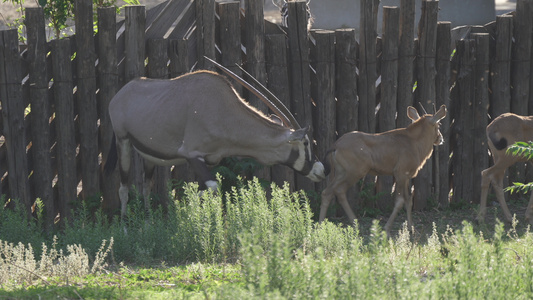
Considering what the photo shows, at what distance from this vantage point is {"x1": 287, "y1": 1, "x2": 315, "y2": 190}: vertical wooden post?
34.2ft

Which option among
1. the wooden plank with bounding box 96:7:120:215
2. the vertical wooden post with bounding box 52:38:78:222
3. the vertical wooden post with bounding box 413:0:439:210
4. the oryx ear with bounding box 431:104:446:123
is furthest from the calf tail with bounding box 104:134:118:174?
the vertical wooden post with bounding box 413:0:439:210

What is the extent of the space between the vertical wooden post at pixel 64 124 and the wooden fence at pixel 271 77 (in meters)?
0.01

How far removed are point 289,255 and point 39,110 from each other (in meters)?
5.60

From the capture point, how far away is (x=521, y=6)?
11.6 meters

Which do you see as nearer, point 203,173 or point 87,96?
point 203,173

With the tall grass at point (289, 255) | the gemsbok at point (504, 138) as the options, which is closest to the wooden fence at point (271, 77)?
the tall grass at point (289, 255)

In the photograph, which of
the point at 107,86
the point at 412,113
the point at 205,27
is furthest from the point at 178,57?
the point at 412,113

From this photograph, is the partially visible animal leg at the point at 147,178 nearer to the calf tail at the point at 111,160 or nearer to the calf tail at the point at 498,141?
the calf tail at the point at 111,160

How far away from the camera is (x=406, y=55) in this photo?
10859mm

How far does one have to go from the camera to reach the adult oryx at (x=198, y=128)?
9.04 m

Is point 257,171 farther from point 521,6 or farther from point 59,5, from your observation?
point 521,6

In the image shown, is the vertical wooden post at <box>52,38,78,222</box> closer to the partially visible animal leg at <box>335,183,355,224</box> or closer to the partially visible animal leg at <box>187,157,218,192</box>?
the partially visible animal leg at <box>187,157,218,192</box>

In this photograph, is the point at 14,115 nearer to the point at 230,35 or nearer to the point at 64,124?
the point at 64,124

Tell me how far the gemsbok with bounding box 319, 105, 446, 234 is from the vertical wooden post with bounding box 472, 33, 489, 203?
4.52ft
